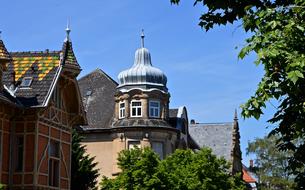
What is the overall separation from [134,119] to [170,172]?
11.0 meters

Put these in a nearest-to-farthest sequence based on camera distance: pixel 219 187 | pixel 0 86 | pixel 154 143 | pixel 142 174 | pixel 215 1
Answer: pixel 215 1
pixel 0 86
pixel 142 174
pixel 219 187
pixel 154 143

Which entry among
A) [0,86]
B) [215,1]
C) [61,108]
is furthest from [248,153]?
[215,1]

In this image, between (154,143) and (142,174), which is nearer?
(142,174)

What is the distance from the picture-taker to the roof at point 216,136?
7950 cm

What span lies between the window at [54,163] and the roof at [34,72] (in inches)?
107

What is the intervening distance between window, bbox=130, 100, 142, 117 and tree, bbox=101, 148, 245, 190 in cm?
782

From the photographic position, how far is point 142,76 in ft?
182

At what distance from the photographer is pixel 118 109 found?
183 ft

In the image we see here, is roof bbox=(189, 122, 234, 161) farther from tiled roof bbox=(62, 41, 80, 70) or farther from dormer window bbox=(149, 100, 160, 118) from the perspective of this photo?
tiled roof bbox=(62, 41, 80, 70)

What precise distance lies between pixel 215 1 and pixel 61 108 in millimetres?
25298

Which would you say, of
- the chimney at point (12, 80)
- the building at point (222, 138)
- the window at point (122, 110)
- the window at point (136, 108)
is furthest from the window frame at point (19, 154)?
the building at point (222, 138)

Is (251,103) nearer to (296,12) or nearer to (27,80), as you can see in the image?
(296,12)

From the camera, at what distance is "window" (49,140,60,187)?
35312 mm

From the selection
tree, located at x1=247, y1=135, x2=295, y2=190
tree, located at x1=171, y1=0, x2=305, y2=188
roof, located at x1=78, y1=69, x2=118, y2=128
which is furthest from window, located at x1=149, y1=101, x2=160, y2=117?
tree, located at x1=171, y1=0, x2=305, y2=188
